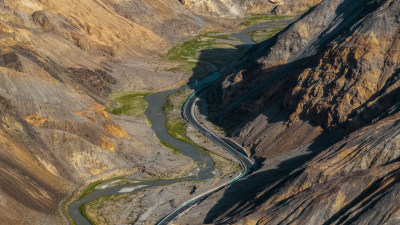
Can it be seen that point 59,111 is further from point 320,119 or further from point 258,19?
point 258,19

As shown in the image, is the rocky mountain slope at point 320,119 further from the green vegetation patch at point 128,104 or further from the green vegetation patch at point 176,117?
the green vegetation patch at point 128,104

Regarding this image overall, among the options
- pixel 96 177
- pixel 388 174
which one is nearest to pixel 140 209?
pixel 96 177

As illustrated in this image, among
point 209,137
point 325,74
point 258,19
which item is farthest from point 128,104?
point 258,19

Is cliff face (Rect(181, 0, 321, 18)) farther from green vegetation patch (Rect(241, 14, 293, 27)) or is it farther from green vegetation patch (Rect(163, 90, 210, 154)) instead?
green vegetation patch (Rect(163, 90, 210, 154))

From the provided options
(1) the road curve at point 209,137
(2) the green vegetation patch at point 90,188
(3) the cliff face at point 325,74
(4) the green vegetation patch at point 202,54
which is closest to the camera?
(1) the road curve at point 209,137

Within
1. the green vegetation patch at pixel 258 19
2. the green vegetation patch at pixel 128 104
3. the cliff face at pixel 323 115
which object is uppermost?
the green vegetation patch at pixel 258 19

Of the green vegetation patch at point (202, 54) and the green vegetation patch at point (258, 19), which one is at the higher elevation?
the green vegetation patch at point (258, 19)

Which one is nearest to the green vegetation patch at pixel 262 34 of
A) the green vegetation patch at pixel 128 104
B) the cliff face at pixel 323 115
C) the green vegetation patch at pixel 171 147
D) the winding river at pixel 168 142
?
the winding river at pixel 168 142

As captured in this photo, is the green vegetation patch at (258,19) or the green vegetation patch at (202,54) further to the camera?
the green vegetation patch at (258,19)
